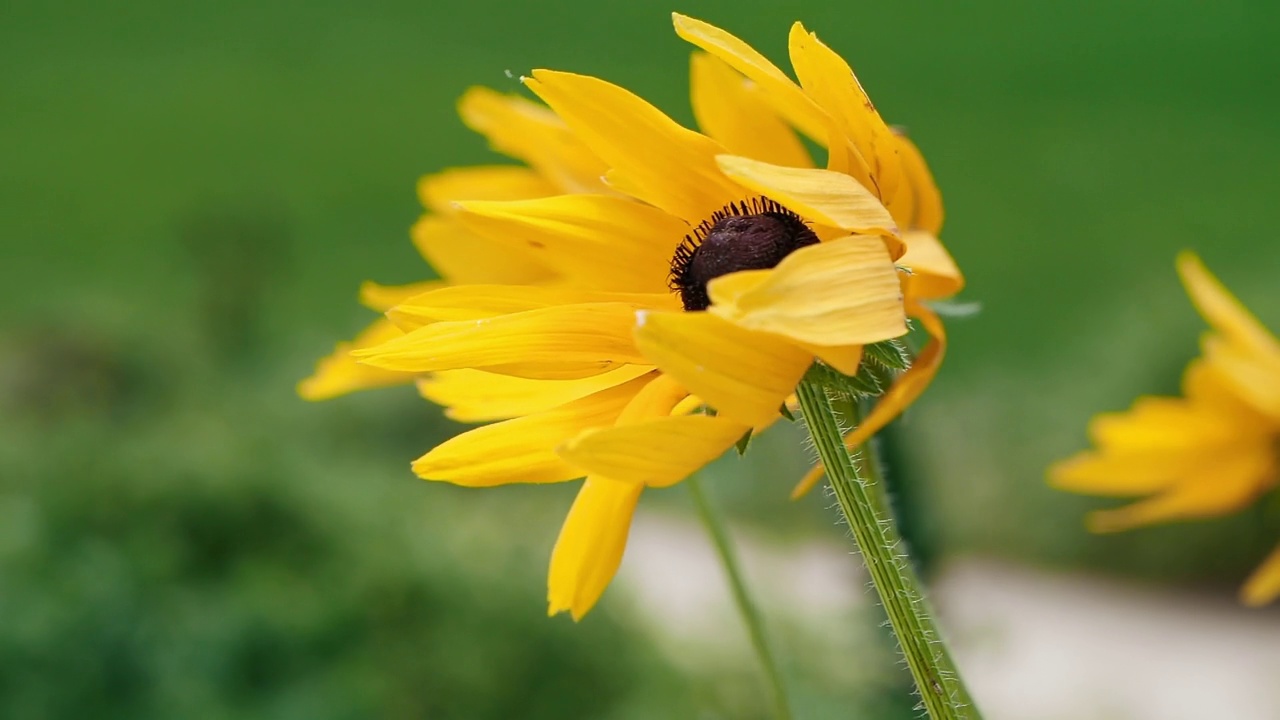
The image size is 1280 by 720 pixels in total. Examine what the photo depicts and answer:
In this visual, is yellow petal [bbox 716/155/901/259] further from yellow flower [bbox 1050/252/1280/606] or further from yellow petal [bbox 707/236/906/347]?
yellow flower [bbox 1050/252/1280/606]

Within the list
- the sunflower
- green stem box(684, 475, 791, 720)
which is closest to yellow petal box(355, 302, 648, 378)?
the sunflower

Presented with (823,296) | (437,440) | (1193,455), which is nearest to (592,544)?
(823,296)

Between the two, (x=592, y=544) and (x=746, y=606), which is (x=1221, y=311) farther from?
(x=592, y=544)

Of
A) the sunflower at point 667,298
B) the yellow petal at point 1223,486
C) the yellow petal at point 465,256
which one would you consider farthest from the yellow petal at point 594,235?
the yellow petal at point 1223,486

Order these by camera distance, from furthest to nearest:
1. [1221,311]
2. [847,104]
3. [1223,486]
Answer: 1. [1223,486]
2. [1221,311]
3. [847,104]

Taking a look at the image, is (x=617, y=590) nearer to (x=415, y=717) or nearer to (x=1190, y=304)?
(x=415, y=717)

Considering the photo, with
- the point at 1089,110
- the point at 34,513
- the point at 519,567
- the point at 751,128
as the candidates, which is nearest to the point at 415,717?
the point at 519,567
